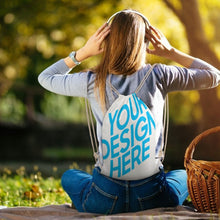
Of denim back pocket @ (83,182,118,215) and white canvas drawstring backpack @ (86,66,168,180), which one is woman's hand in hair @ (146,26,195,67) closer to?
white canvas drawstring backpack @ (86,66,168,180)

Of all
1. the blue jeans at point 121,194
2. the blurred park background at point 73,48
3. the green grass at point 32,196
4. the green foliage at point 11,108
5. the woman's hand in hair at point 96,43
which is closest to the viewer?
the blue jeans at point 121,194

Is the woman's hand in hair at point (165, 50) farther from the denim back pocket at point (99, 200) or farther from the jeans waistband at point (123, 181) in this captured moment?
the denim back pocket at point (99, 200)

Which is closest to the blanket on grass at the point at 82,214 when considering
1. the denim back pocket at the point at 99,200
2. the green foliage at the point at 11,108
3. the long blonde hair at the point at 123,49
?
the denim back pocket at the point at 99,200

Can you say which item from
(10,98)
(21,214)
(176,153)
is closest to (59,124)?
(10,98)

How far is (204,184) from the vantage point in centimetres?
268

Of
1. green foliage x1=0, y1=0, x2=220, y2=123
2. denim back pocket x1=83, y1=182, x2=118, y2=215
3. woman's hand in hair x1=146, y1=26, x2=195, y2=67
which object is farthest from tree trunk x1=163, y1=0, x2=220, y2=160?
denim back pocket x1=83, y1=182, x2=118, y2=215

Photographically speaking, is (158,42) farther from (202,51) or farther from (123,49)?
(202,51)

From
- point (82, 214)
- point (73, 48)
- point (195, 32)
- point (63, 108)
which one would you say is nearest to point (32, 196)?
point (82, 214)

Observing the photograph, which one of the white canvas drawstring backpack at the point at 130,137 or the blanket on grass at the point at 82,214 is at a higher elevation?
the white canvas drawstring backpack at the point at 130,137

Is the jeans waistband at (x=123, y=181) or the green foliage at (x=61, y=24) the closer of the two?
the jeans waistband at (x=123, y=181)

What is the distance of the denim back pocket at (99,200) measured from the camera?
102 inches

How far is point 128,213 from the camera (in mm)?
2549

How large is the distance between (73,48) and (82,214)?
7700mm

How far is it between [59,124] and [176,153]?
4957 millimetres
